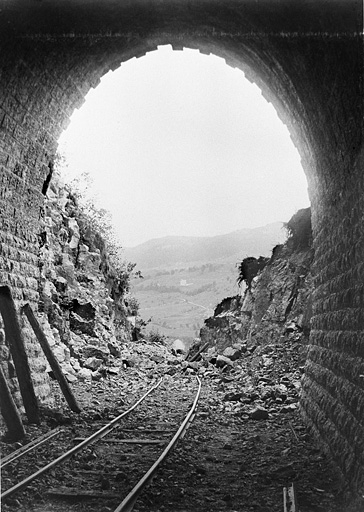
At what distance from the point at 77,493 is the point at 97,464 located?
1.28m

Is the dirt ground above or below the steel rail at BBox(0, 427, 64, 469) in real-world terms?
below

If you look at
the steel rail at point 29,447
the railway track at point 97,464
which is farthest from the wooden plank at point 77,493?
the steel rail at point 29,447

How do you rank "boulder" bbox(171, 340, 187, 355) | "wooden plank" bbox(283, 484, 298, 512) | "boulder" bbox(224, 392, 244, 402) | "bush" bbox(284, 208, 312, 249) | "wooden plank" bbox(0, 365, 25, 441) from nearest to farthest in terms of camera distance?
"wooden plank" bbox(283, 484, 298, 512) → "wooden plank" bbox(0, 365, 25, 441) → "boulder" bbox(224, 392, 244, 402) → "bush" bbox(284, 208, 312, 249) → "boulder" bbox(171, 340, 187, 355)

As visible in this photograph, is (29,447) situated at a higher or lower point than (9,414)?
lower

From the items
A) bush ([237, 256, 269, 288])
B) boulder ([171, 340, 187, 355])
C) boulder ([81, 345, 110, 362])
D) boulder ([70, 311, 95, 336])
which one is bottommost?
boulder ([171, 340, 187, 355])

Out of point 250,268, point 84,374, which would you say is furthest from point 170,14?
point 250,268

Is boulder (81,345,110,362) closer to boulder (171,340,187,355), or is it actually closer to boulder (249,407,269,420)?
boulder (249,407,269,420)

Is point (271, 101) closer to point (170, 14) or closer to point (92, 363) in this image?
point (170, 14)

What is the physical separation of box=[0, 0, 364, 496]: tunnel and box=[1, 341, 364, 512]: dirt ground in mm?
480

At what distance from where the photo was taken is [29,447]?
22.9 ft

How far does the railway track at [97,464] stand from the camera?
5078 millimetres

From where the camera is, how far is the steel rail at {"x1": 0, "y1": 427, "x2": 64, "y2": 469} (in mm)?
6266

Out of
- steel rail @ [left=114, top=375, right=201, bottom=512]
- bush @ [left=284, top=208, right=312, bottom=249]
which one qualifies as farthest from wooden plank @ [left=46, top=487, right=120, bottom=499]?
bush @ [left=284, top=208, right=312, bottom=249]

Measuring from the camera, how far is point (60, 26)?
23.8ft
